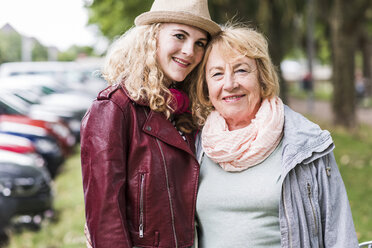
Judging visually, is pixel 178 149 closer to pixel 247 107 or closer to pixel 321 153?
pixel 247 107

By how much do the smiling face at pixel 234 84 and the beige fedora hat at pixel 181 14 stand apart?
15 centimetres

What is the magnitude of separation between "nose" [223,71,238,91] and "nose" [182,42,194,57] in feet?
0.77

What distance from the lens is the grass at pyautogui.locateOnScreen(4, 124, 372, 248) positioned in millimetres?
4891

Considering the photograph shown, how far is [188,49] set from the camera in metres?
2.42

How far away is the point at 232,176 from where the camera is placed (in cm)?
237

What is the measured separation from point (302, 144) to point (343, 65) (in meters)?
9.17

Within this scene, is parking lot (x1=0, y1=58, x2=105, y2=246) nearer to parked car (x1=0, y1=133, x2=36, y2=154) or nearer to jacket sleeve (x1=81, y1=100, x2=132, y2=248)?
parked car (x1=0, y1=133, x2=36, y2=154)

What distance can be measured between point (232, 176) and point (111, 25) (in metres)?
15.7

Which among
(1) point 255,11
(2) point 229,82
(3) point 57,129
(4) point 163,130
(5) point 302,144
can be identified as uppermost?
(1) point 255,11

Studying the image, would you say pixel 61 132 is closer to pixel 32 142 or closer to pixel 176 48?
pixel 32 142

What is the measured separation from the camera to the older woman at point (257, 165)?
2158mm

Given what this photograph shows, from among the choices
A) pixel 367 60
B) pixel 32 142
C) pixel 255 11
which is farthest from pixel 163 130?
pixel 367 60

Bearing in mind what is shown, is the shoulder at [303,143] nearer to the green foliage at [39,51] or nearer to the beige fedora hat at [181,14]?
the beige fedora hat at [181,14]

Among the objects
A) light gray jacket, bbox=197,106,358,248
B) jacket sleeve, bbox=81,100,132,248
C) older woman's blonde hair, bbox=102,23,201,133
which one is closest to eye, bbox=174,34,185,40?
older woman's blonde hair, bbox=102,23,201,133
